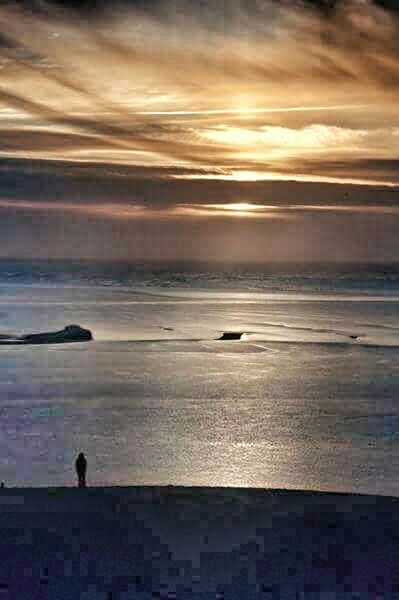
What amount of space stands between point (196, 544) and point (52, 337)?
48.0 m

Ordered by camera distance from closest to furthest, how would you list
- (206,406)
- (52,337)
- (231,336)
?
(206,406), (52,337), (231,336)

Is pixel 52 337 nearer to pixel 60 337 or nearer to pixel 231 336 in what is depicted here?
pixel 60 337

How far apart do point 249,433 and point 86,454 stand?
5.75 metres

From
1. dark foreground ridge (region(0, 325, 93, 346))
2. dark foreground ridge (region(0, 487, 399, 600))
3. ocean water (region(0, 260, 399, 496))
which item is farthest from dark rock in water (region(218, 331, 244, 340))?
dark foreground ridge (region(0, 487, 399, 600))

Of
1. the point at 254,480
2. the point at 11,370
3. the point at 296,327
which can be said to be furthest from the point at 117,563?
the point at 296,327

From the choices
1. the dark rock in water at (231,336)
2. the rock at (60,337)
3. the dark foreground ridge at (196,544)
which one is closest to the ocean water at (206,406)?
the dark rock in water at (231,336)

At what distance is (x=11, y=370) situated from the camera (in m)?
46.1

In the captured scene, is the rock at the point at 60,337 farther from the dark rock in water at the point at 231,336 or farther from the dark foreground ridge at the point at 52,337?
the dark rock in water at the point at 231,336

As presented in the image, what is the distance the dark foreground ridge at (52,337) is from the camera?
60.8m

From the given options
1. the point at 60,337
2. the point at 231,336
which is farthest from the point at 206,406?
the point at 231,336

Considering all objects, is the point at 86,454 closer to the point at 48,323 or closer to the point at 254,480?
the point at 254,480

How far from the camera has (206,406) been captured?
35125mm

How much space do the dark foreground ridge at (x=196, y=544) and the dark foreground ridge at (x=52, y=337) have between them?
4298 cm

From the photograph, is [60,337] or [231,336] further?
[231,336]
